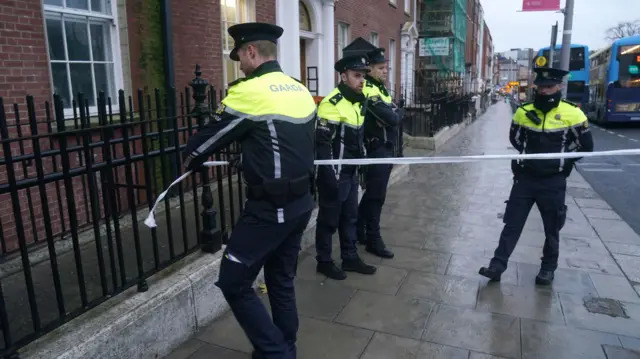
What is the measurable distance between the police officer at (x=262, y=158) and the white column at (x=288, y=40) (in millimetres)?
6504

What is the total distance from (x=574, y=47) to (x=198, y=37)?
2682 cm

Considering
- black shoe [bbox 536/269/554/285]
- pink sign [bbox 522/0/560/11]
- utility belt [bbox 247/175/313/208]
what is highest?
pink sign [bbox 522/0/560/11]

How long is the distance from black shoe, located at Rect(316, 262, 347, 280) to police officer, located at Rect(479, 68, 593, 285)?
1300 millimetres

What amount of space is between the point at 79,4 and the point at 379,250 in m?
4.33

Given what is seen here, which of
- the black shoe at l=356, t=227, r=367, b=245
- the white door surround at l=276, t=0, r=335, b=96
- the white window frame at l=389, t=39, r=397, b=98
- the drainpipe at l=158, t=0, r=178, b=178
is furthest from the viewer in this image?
the white window frame at l=389, t=39, r=397, b=98

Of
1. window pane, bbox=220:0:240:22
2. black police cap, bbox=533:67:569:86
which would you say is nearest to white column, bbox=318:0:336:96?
window pane, bbox=220:0:240:22

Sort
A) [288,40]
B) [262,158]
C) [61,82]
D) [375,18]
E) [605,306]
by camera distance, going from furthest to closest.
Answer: [375,18], [288,40], [61,82], [605,306], [262,158]

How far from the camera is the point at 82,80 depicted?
5.53 m

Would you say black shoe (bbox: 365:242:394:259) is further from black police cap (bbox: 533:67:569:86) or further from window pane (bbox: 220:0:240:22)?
window pane (bbox: 220:0:240:22)

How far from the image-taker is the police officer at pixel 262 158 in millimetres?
2531

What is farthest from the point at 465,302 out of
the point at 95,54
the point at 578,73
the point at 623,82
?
the point at 578,73

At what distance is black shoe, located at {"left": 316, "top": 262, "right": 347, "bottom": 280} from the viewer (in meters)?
4.47

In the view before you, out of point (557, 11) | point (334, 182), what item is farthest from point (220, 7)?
point (557, 11)

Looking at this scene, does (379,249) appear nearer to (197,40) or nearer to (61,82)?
(61,82)
